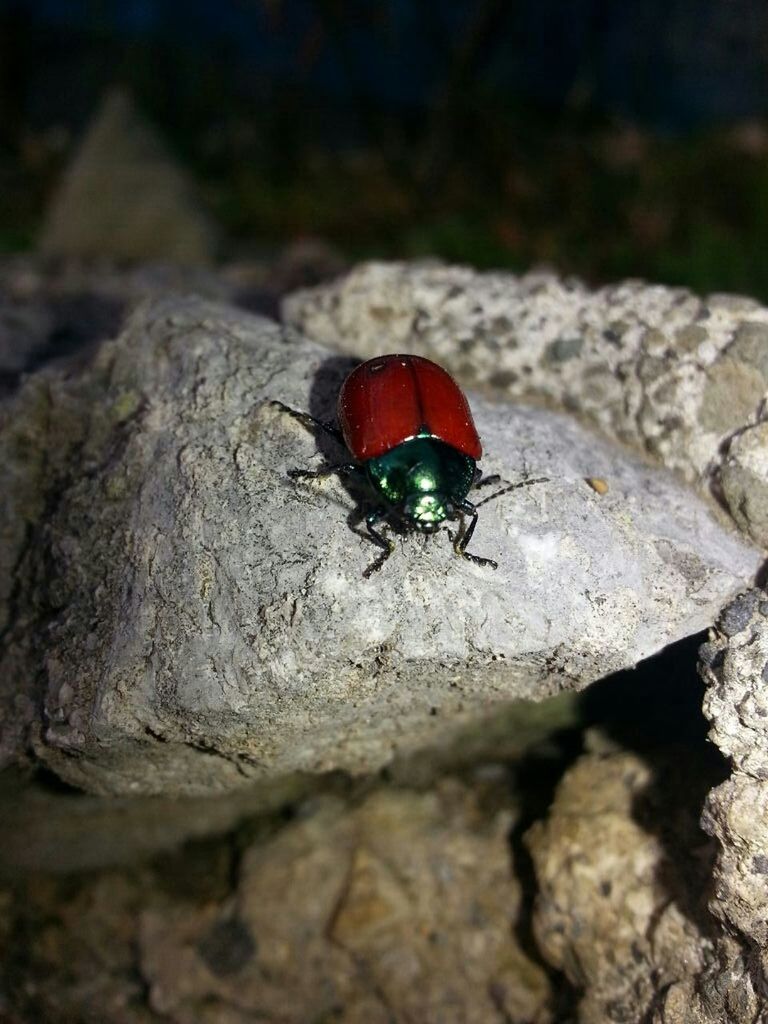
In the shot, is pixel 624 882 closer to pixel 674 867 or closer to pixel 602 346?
pixel 674 867

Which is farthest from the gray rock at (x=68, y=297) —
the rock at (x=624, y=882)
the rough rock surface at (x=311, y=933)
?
the rock at (x=624, y=882)

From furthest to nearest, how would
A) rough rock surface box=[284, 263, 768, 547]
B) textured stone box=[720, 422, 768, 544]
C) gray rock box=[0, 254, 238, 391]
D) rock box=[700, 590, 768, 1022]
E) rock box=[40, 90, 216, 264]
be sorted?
rock box=[40, 90, 216, 264] → gray rock box=[0, 254, 238, 391] → rough rock surface box=[284, 263, 768, 547] → textured stone box=[720, 422, 768, 544] → rock box=[700, 590, 768, 1022]

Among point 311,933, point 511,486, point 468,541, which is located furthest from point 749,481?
point 311,933

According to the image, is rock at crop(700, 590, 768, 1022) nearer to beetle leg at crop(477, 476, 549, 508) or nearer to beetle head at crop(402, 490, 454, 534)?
beetle leg at crop(477, 476, 549, 508)

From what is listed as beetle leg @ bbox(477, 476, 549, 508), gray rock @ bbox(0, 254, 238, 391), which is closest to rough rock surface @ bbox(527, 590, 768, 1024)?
beetle leg @ bbox(477, 476, 549, 508)

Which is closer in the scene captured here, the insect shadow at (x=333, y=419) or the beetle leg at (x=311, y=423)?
the insect shadow at (x=333, y=419)

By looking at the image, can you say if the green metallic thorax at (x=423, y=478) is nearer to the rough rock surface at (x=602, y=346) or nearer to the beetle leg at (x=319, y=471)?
the beetle leg at (x=319, y=471)
